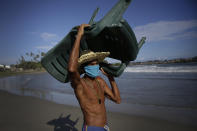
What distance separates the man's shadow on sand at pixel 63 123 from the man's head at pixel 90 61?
298 cm

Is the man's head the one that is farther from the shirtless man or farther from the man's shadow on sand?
the man's shadow on sand

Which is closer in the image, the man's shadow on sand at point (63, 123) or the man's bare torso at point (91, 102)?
the man's bare torso at point (91, 102)

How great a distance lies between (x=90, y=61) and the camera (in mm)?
1900

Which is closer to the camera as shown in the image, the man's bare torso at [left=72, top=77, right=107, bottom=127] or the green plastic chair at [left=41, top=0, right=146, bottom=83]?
the green plastic chair at [left=41, top=0, right=146, bottom=83]

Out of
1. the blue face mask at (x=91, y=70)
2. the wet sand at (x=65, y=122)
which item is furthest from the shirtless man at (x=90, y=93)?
the wet sand at (x=65, y=122)

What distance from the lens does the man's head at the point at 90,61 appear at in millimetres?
1820

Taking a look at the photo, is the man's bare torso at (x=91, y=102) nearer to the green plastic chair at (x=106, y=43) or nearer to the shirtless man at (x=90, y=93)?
the shirtless man at (x=90, y=93)

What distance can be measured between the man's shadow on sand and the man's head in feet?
9.77

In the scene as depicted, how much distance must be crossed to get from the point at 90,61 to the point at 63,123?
3.52 meters

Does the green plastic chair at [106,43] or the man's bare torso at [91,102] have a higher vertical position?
the green plastic chair at [106,43]

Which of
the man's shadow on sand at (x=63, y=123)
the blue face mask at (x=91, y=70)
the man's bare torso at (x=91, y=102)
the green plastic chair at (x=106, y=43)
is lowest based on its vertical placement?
the man's shadow on sand at (x=63, y=123)

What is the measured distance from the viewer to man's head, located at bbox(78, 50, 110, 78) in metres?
1.82

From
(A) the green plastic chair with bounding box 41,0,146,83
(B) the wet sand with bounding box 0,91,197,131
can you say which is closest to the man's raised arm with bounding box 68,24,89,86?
(A) the green plastic chair with bounding box 41,0,146,83

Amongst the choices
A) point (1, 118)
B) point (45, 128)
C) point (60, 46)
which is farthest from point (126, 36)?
point (1, 118)
